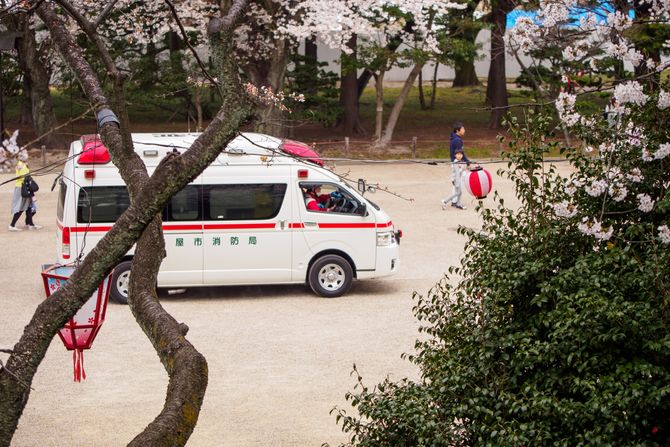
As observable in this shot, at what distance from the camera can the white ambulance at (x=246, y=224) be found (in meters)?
13.2

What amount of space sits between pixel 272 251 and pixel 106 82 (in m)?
18.0

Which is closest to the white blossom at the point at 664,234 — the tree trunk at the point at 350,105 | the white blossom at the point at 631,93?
the white blossom at the point at 631,93

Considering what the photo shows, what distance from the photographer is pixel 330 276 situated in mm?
13875

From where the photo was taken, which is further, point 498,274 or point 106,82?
point 106,82

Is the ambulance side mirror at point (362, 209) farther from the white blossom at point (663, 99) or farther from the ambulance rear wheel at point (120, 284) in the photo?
the white blossom at point (663, 99)

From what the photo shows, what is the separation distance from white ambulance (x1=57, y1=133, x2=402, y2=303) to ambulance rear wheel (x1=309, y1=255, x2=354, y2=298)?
0.05 ft

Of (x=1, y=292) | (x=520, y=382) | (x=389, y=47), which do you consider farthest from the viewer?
(x=389, y=47)

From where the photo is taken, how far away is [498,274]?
6.29 meters

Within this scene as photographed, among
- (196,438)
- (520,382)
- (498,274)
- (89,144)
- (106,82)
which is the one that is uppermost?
(106,82)

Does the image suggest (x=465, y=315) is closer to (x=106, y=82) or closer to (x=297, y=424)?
Result: (x=297, y=424)

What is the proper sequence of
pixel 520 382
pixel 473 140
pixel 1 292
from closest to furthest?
pixel 520 382 < pixel 1 292 < pixel 473 140

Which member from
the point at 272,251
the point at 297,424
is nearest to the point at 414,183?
the point at 272,251

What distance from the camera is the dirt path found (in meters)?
8.95

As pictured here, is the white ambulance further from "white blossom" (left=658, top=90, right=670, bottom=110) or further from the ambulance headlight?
"white blossom" (left=658, top=90, right=670, bottom=110)
